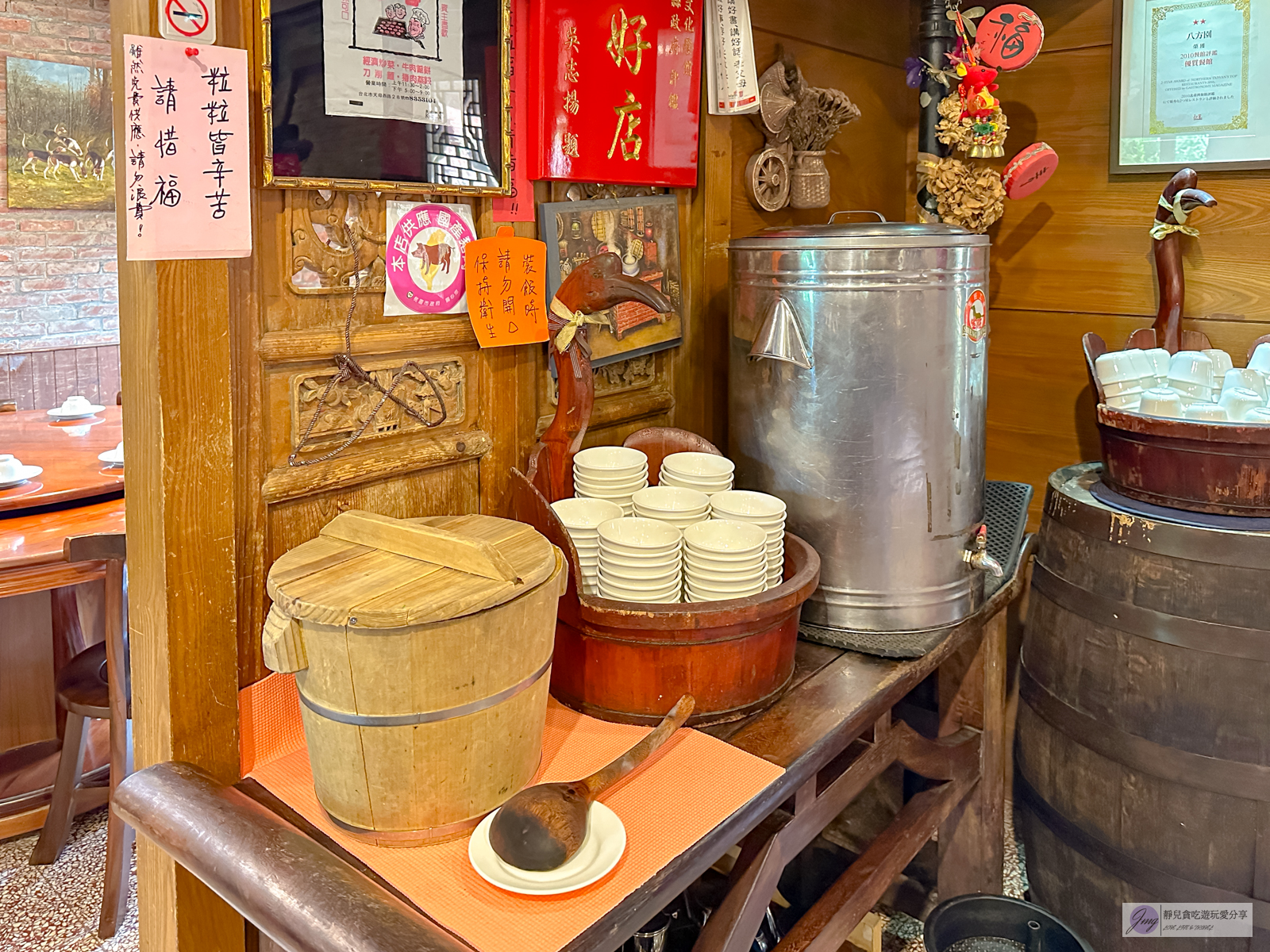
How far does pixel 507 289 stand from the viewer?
157cm

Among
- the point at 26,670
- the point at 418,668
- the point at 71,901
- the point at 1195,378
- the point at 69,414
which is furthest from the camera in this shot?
the point at 69,414

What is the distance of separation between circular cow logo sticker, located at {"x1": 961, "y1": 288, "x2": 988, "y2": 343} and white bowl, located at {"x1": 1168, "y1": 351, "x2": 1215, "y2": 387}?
572 millimetres

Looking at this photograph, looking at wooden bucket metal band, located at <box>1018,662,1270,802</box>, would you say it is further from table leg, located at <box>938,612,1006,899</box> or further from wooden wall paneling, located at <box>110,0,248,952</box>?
wooden wall paneling, located at <box>110,0,248,952</box>

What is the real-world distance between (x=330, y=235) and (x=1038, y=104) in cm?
202

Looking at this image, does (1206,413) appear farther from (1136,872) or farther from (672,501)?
(672,501)

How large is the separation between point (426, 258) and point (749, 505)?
25.2 inches

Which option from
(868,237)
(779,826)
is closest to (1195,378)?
(868,237)

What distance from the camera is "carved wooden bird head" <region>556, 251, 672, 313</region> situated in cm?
158

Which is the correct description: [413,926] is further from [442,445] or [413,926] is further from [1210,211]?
[1210,211]

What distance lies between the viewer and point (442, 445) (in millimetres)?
1529

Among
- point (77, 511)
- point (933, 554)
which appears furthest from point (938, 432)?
point (77, 511)

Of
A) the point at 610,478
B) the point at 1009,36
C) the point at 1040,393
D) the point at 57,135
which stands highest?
the point at 57,135

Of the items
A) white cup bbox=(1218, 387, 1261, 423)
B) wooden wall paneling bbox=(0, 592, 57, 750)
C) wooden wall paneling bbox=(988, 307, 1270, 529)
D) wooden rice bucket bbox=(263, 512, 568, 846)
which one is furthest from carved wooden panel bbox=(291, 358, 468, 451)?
wooden wall paneling bbox=(0, 592, 57, 750)

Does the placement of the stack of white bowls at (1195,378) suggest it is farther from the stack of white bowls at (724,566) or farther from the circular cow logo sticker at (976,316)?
the stack of white bowls at (724,566)
